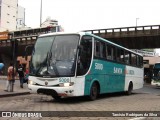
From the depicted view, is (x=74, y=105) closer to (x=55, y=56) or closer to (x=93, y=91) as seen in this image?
(x=55, y=56)

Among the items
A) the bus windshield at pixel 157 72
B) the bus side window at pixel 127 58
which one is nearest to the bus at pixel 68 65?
the bus side window at pixel 127 58

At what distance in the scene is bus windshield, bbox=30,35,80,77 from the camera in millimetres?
13836

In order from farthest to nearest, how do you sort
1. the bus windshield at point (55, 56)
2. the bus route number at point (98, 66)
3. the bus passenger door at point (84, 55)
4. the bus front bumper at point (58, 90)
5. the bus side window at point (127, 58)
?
1. the bus side window at point (127, 58)
2. the bus route number at point (98, 66)
3. the bus passenger door at point (84, 55)
4. the bus windshield at point (55, 56)
5. the bus front bumper at point (58, 90)

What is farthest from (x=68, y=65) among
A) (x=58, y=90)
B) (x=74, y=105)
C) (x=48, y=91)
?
(x=74, y=105)

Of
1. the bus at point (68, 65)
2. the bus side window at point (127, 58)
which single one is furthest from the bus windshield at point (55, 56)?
the bus side window at point (127, 58)

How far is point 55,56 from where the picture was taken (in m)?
14.1

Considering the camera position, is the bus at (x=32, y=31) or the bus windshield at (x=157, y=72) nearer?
the bus windshield at (x=157, y=72)

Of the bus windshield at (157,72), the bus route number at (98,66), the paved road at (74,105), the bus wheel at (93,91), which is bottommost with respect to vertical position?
the paved road at (74,105)

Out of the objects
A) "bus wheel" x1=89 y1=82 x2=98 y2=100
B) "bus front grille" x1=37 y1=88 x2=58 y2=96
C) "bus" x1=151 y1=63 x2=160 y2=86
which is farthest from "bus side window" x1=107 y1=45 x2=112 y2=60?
"bus" x1=151 y1=63 x2=160 y2=86

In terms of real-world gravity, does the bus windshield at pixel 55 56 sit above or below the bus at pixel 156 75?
above

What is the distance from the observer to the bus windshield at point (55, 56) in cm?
1384

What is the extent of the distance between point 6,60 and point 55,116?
60.4 metres

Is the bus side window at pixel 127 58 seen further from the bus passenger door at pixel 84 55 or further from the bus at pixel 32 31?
the bus at pixel 32 31

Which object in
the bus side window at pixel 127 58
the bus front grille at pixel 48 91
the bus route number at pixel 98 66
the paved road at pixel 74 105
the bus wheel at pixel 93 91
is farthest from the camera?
the bus side window at pixel 127 58
